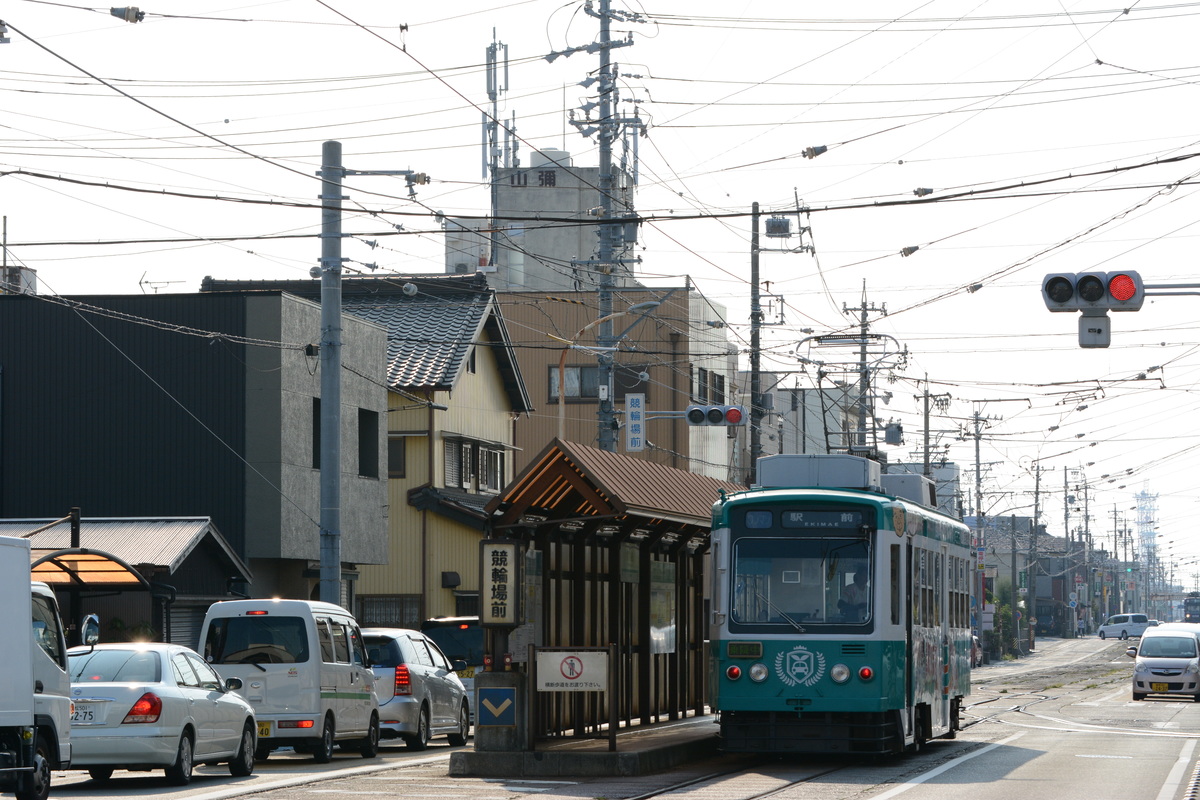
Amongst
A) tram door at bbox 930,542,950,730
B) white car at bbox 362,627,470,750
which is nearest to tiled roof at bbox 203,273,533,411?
white car at bbox 362,627,470,750

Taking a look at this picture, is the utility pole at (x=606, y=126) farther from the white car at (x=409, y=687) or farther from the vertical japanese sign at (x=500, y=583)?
the vertical japanese sign at (x=500, y=583)

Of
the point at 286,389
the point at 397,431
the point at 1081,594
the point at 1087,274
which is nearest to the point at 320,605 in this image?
the point at 1087,274

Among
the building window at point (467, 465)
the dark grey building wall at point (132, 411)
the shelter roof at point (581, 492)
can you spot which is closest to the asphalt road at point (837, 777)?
the shelter roof at point (581, 492)

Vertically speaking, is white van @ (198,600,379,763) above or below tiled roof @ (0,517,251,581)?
below

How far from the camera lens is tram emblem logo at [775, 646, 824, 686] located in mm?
18547

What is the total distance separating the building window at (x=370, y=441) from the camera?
3694cm

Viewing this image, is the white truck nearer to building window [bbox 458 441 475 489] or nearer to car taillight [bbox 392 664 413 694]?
car taillight [bbox 392 664 413 694]

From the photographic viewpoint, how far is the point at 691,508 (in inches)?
855

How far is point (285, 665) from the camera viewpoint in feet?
66.3

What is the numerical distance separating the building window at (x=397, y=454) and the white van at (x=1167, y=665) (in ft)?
58.8

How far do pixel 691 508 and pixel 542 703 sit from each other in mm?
3548

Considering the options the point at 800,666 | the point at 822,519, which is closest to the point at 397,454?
the point at 822,519

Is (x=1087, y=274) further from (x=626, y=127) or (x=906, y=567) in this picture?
(x=626, y=127)

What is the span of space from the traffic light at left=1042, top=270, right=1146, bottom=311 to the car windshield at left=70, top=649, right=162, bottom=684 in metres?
10.3
